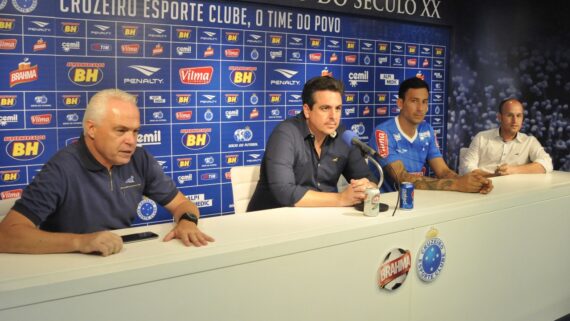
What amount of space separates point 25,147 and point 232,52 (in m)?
1.67

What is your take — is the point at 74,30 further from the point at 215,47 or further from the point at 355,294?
the point at 355,294

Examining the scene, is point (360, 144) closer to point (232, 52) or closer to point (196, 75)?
point (196, 75)

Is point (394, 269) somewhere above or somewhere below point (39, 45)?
below

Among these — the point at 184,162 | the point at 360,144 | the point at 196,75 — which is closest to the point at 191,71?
the point at 196,75

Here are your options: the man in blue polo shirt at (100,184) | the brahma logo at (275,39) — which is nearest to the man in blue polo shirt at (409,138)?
the man in blue polo shirt at (100,184)

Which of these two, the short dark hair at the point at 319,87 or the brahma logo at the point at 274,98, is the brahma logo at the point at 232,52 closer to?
the brahma logo at the point at 274,98

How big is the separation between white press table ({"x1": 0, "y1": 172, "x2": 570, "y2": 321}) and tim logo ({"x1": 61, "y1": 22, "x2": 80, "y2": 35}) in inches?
91.1

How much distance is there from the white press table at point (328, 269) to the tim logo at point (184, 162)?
2.29m

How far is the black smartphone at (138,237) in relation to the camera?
1.61 meters

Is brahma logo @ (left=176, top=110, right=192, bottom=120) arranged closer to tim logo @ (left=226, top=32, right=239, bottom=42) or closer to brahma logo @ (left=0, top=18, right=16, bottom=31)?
tim logo @ (left=226, top=32, right=239, bottom=42)

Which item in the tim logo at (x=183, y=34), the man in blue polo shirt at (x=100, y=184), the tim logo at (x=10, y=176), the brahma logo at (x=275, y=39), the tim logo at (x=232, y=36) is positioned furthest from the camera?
the brahma logo at (x=275, y=39)

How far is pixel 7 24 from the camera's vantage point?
3.45 meters

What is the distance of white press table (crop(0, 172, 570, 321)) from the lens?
1.35 metres

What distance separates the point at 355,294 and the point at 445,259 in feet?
1.54
